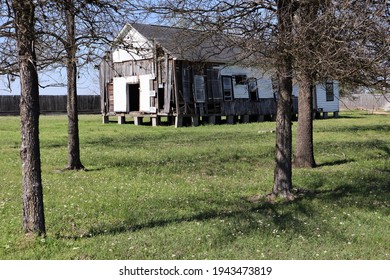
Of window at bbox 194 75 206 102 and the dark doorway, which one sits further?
the dark doorway

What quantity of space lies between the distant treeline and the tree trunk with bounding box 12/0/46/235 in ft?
140

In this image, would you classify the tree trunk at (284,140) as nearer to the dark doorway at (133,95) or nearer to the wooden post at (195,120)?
the wooden post at (195,120)

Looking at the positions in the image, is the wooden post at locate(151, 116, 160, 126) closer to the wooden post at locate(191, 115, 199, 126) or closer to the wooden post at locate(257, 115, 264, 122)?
the wooden post at locate(191, 115, 199, 126)

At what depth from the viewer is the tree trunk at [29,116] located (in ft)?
18.1

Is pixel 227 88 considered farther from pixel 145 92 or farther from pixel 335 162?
pixel 335 162

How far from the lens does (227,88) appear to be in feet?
99.9

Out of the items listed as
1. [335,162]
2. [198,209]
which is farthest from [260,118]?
[198,209]

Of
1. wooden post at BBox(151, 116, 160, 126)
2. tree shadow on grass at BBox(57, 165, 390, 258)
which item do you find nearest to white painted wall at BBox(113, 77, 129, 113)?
wooden post at BBox(151, 116, 160, 126)

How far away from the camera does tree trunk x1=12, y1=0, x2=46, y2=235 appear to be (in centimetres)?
552

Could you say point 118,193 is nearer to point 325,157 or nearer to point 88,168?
point 88,168

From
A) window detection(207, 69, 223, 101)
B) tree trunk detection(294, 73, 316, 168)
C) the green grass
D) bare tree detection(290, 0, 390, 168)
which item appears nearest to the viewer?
the green grass

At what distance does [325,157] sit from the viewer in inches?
553

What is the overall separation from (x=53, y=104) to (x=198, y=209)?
44861mm

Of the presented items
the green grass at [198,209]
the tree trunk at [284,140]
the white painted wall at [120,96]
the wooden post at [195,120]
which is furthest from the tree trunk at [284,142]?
the white painted wall at [120,96]
